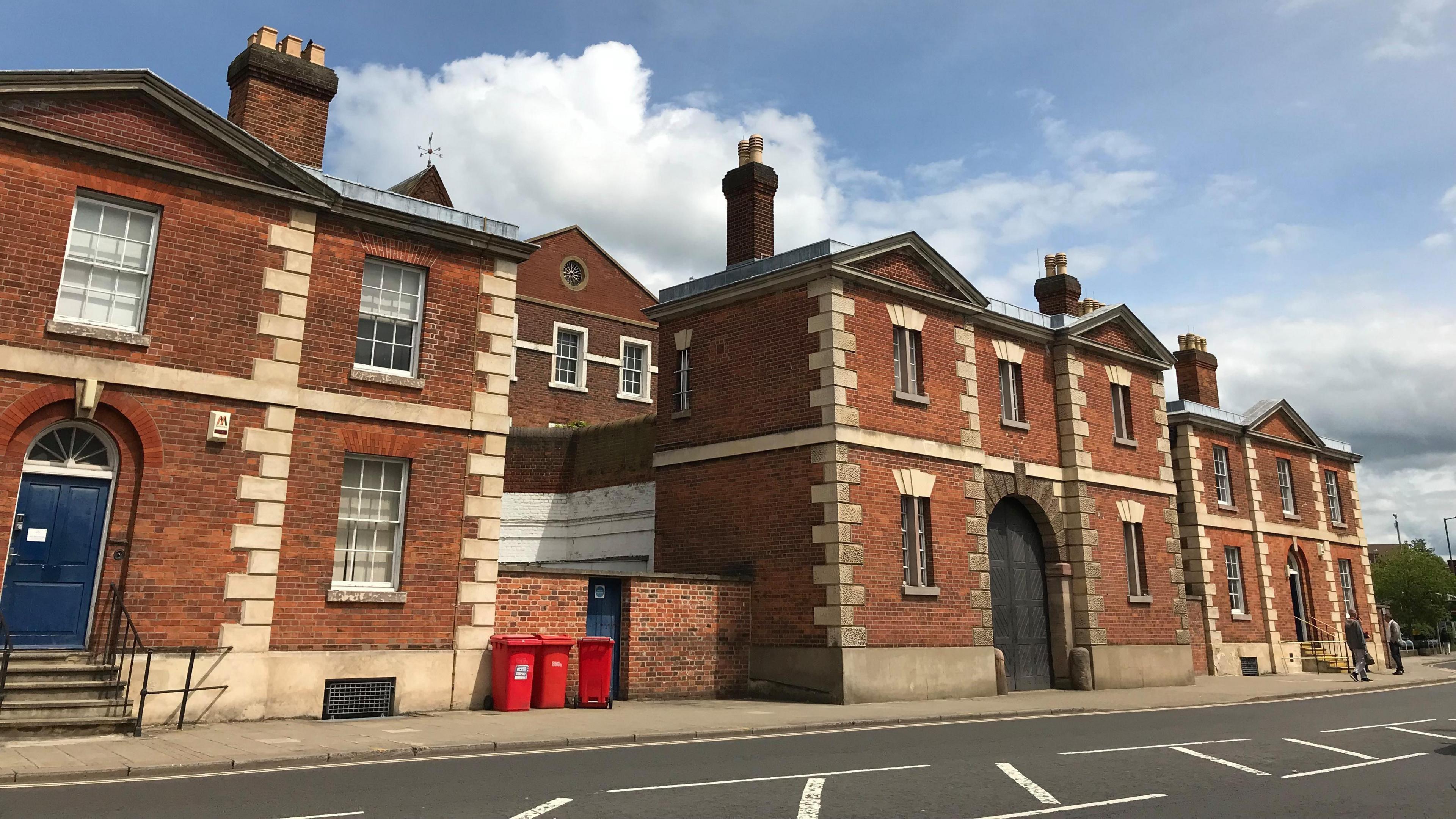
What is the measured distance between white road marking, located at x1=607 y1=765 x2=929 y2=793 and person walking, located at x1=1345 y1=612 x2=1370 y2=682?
20.4 metres

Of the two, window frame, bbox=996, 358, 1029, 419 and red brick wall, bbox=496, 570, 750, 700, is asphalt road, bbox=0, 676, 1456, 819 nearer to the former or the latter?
red brick wall, bbox=496, 570, 750, 700

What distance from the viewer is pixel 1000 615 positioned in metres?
20.3

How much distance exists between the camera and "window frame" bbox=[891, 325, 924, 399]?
1911 centimetres

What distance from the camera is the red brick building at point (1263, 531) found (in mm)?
28328

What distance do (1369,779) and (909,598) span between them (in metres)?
9.13

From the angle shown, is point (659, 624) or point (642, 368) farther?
point (642, 368)

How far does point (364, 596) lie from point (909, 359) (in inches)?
434

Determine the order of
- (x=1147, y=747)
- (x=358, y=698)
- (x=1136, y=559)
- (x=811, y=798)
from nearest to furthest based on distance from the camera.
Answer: (x=811, y=798) → (x=1147, y=747) → (x=358, y=698) → (x=1136, y=559)

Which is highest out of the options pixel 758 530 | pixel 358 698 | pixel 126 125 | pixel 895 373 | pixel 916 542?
pixel 126 125

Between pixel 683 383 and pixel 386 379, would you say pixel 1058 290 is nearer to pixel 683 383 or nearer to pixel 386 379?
pixel 683 383

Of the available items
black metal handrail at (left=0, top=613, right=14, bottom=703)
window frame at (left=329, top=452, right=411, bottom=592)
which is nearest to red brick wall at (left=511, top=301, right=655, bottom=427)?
window frame at (left=329, top=452, right=411, bottom=592)

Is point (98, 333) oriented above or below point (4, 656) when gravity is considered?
above

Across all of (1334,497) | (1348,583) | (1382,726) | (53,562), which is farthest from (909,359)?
(1348,583)

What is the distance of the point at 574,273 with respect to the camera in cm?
3155
